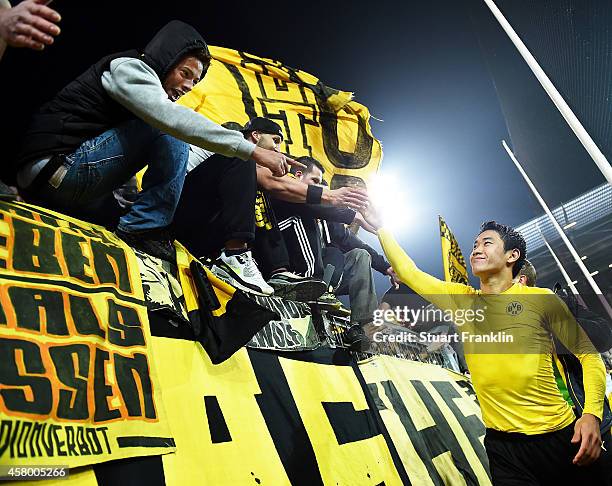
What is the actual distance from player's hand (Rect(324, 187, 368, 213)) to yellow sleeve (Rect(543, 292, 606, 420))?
1.26 metres

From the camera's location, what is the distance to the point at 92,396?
1.41 metres

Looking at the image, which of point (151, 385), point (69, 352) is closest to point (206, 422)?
point (151, 385)

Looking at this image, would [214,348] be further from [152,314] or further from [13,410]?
[13,410]

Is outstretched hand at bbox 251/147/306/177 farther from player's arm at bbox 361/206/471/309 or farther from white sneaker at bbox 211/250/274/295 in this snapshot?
player's arm at bbox 361/206/471/309

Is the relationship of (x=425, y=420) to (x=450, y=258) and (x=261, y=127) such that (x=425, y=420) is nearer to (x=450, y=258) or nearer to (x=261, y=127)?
(x=450, y=258)

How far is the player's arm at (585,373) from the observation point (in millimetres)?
2166

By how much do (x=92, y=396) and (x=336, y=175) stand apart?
4086mm

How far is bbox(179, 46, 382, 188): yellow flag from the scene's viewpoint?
14.7 ft

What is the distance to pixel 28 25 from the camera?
1504 mm

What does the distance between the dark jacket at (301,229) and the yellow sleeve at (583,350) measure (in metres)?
1.56

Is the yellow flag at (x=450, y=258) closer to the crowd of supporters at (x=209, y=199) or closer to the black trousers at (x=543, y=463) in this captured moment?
the crowd of supporters at (x=209, y=199)

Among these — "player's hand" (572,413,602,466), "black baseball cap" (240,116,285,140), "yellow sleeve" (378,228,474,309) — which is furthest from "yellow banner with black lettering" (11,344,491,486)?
"black baseball cap" (240,116,285,140)

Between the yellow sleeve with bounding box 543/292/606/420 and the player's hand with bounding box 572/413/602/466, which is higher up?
the yellow sleeve with bounding box 543/292/606/420

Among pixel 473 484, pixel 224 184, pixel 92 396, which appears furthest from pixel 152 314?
pixel 473 484
